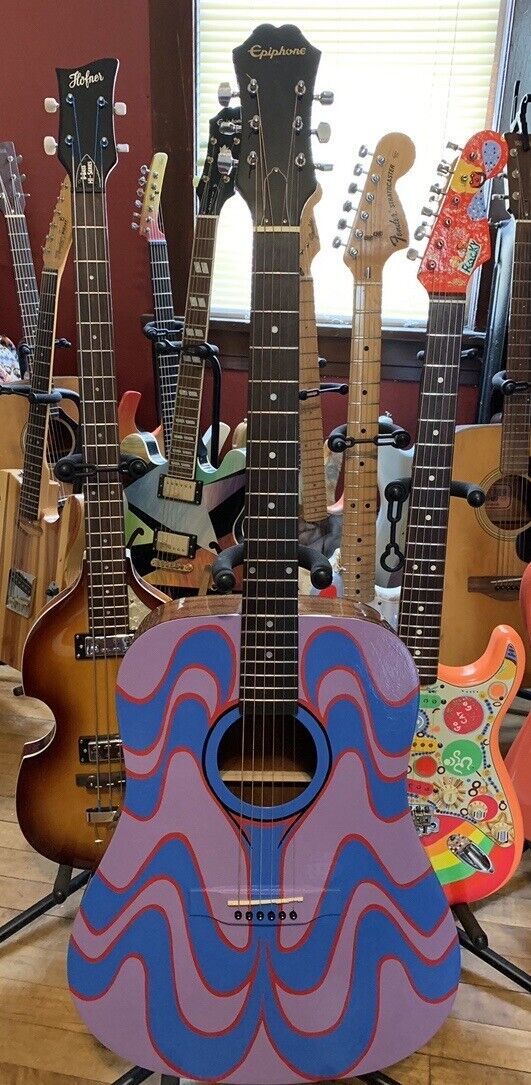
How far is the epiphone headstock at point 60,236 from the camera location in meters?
1.66

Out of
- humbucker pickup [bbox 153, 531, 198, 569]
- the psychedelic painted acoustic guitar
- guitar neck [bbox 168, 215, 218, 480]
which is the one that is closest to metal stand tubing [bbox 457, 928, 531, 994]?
the psychedelic painted acoustic guitar

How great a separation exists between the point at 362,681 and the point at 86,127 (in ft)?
3.00

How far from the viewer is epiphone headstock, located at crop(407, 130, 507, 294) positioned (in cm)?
129

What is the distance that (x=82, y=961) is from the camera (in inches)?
40.7

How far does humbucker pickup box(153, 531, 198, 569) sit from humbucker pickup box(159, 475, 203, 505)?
8 centimetres

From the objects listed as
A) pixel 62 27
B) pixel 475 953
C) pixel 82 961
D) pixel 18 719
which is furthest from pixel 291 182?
pixel 62 27

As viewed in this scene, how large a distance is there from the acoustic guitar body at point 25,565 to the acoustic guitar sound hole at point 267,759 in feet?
2.42

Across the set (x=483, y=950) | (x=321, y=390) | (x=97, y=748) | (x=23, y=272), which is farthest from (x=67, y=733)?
(x=23, y=272)

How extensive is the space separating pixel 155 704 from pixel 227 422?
1591 mm

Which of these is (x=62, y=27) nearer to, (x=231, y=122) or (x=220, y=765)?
(x=231, y=122)

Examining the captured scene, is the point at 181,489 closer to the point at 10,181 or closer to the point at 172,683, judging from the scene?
the point at 172,683

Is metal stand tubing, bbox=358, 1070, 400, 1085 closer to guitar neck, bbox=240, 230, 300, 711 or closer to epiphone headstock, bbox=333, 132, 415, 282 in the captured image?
guitar neck, bbox=240, 230, 300, 711

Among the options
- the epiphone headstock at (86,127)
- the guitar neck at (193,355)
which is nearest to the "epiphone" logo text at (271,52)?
the epiphone headstock at (86,127)

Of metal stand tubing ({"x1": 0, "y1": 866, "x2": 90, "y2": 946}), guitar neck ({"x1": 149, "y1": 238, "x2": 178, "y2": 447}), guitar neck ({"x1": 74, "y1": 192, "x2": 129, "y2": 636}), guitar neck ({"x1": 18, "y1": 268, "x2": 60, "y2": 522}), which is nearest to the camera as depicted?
guitar neck ({"x1": 74, "y1": 192, "x2": 129, "y2": 636})
